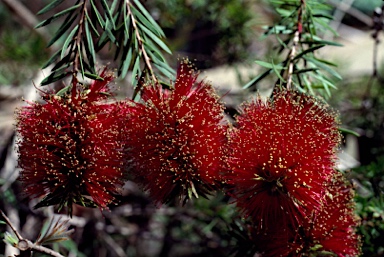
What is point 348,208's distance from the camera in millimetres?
1197

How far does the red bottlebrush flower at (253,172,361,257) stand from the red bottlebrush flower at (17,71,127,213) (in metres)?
0.37

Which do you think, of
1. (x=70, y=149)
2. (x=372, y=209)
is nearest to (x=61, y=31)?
(x=70, y=149)

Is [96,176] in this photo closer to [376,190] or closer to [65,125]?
[65,125]

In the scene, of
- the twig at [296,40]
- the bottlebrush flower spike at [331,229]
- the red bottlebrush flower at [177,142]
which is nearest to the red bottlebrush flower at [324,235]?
the bottlebrush flower spike at [331,229]

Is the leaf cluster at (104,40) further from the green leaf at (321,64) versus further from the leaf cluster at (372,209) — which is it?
the leaf cluster at (372,209)

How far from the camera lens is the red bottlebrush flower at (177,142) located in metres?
1.03

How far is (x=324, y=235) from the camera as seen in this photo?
44.5 inches

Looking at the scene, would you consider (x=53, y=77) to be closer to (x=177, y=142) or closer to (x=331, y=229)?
(x=177, y=142)

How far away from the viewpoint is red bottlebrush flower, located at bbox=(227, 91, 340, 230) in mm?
1004

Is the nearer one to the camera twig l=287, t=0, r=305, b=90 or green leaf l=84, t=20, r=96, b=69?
green leaf l=84, t=20, r=96, b=69

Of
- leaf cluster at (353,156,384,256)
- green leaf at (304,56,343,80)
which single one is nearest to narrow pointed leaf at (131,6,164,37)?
green leaf at (304,56,343,80)

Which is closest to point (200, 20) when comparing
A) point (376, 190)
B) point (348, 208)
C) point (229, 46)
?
point (229, 46)

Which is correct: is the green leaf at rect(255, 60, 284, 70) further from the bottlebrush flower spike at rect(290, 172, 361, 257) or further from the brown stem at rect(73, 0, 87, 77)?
the brown stem at rect(73, 0, 87, 77)

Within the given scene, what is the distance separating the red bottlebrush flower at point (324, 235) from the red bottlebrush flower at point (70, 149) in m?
0.37
